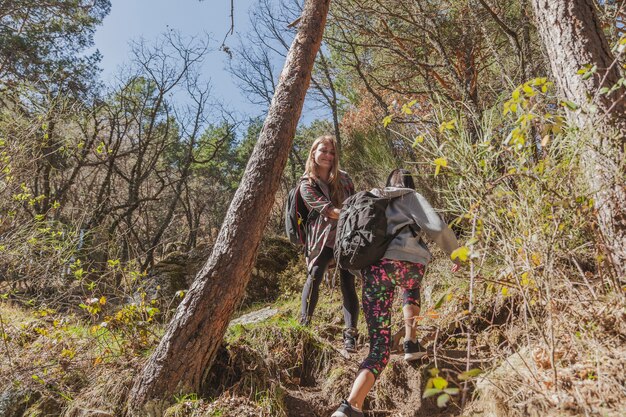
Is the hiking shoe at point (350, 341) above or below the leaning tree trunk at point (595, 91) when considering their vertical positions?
below

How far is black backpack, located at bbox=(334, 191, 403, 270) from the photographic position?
7.91ft

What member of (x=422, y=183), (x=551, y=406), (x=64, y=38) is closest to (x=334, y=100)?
(x=422, y=183)

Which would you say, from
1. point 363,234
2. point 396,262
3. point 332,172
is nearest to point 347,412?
point 396,262

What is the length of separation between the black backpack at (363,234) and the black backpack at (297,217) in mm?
960

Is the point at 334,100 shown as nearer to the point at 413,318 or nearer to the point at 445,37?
the point at 445,37

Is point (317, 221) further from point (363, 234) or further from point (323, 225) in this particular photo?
point (363, 234)

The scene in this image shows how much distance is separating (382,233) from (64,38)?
37.8 ft

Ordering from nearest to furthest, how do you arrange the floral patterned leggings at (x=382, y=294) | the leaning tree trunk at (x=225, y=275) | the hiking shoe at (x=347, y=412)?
the hiking shoe at (x=347, y=412)
the floral patterned leggings at (x=382, y=294)
the leaning tree trunk at (x=225, y=275)

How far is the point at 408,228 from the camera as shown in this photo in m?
2.51

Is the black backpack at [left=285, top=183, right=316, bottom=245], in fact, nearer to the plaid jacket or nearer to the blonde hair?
the plaid jacket

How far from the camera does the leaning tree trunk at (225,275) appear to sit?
8.73 ft

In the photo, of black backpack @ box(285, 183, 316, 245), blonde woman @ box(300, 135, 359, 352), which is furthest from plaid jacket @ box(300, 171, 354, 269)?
black backpack @ box(285, 183, 316, 245)

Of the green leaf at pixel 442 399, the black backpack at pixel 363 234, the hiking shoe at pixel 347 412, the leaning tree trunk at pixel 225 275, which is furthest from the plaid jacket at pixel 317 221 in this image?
the green leaf at pixel 442 399

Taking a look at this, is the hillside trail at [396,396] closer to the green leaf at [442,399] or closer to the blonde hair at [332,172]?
the blonde hair at [332,172]
